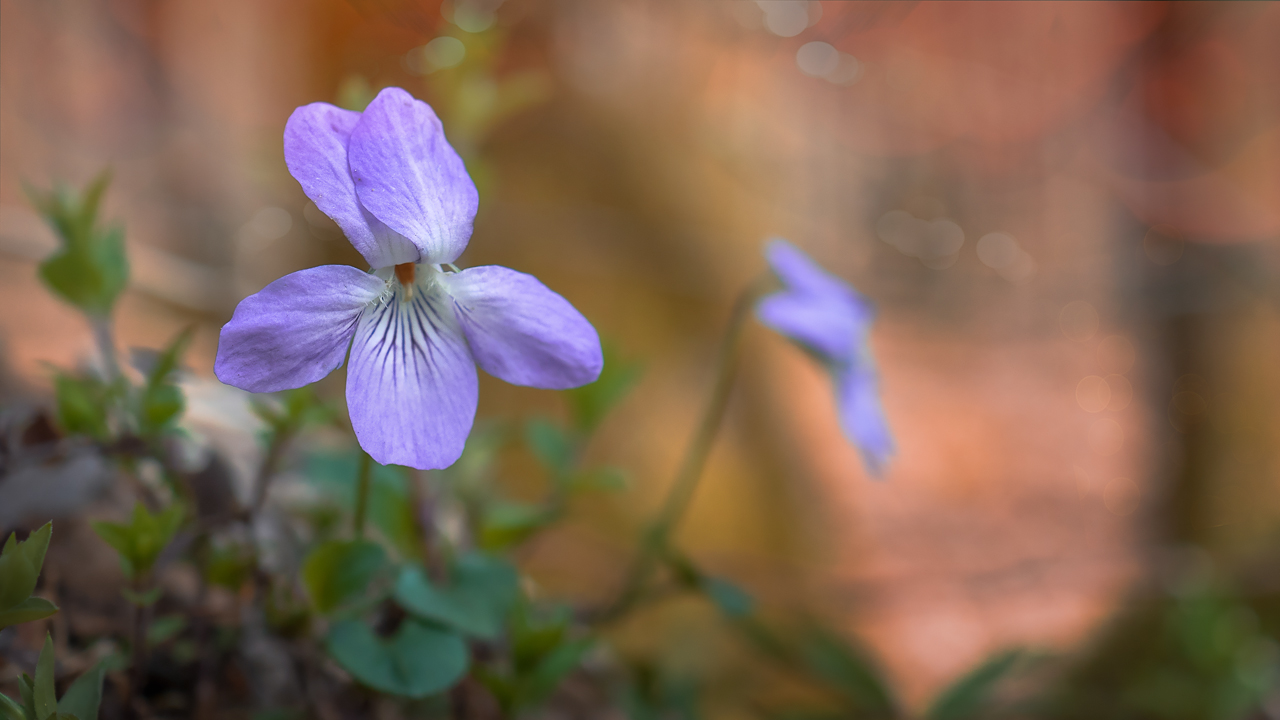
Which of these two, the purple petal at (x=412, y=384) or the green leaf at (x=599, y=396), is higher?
the purple petal at (x=412, y=384)

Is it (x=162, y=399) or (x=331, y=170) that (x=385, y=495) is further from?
Result: (x=331, y=170)

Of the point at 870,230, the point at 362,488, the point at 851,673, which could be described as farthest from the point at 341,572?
the point at 870,230

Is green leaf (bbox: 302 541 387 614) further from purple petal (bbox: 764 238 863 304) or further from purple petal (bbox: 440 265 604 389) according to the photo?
purple petal (bbox: 764 238 863 304)

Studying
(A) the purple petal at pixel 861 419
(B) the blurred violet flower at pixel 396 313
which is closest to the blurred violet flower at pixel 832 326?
(A) the purple petal at pixel 861 419

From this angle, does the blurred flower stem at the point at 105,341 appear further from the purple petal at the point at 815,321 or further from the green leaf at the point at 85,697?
the purple petal at the point at 815,321

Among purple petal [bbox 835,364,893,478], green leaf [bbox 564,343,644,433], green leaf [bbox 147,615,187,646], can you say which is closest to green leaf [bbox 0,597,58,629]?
green leaf [bbox 147,615,187,646]

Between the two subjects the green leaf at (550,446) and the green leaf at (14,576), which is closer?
the green leaf at (14,576)
